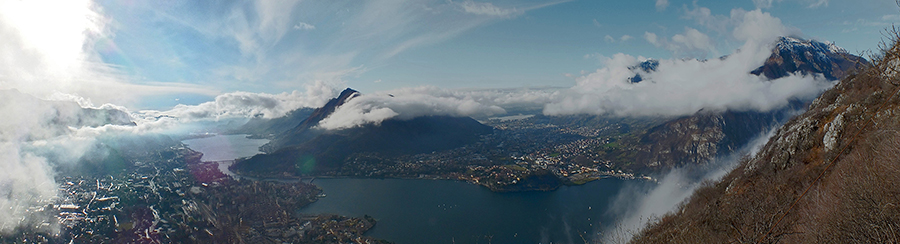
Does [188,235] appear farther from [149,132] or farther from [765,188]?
[149,132]

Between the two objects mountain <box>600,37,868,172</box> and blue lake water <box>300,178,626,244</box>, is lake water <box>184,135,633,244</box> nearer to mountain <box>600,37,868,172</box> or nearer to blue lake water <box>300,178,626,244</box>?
blue lake water <box>300,178,626,244</box>

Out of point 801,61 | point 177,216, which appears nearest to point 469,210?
point 177,216

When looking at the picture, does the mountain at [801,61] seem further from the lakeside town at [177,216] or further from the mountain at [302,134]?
the mountain at [302,134]

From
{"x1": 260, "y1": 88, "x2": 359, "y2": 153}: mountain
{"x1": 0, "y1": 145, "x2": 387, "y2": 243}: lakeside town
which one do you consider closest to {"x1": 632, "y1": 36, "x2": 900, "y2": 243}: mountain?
{"x1": 0, "y1": 145, "x2": 387, "y2": 243}: lakeside town

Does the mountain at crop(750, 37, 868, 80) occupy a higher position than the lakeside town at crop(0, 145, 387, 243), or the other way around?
the mountain at crop(750, 37, 868, 80)

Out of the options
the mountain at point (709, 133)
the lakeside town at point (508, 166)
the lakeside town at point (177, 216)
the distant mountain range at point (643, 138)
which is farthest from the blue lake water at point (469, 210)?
the mountain at point (709, 133)

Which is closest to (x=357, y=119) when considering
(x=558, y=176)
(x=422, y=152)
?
(x=422, y=152)
